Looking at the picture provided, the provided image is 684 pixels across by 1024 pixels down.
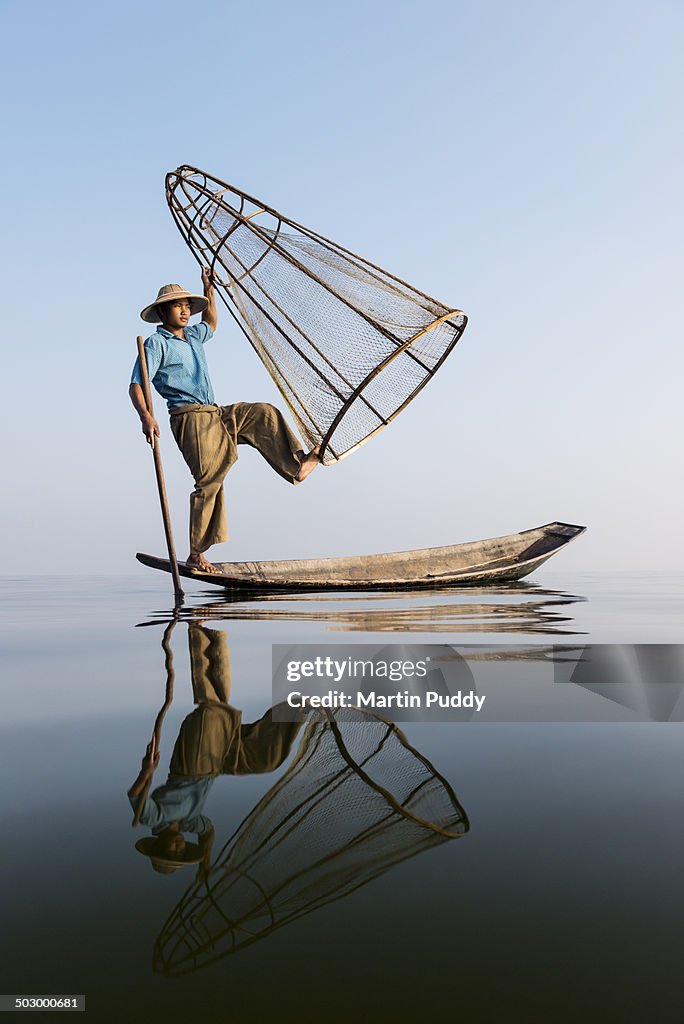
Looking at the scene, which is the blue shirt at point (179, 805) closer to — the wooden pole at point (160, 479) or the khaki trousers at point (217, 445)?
the wooden pole at point (160, 479)

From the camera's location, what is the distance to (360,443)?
710 cm

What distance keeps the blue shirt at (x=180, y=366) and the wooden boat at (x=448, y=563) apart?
2.15 metres

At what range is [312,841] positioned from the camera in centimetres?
116

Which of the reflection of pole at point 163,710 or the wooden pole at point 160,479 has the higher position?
the wooden pole at point 160,479

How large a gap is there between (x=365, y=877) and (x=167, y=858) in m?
0.31

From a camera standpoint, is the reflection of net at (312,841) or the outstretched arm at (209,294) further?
the outstretched arm at (209,294)

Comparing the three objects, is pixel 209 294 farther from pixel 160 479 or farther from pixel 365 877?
pixel 365 877

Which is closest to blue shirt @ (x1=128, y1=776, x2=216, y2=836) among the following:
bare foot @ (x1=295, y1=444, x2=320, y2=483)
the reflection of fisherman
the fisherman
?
the reflection of fisherman

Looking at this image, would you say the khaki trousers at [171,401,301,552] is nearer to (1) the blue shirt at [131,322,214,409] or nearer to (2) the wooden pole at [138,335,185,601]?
(1) the blue shirt at [131,322,214,409]

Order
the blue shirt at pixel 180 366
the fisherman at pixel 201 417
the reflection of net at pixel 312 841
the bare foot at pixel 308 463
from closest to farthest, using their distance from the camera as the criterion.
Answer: the reflection of net at pixel 312 841, the blue shirt at pixel 180 366, the fisherman at pixel 201 417, the bare foot at pixel 308 463

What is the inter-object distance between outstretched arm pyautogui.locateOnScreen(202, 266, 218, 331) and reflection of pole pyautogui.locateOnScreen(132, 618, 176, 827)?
4058 mm

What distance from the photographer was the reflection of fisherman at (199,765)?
1144mm

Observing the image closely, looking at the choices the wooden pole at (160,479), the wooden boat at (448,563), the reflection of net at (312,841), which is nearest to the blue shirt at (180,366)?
the wooden pole at (160,479)

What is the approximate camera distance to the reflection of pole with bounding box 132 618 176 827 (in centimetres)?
133
